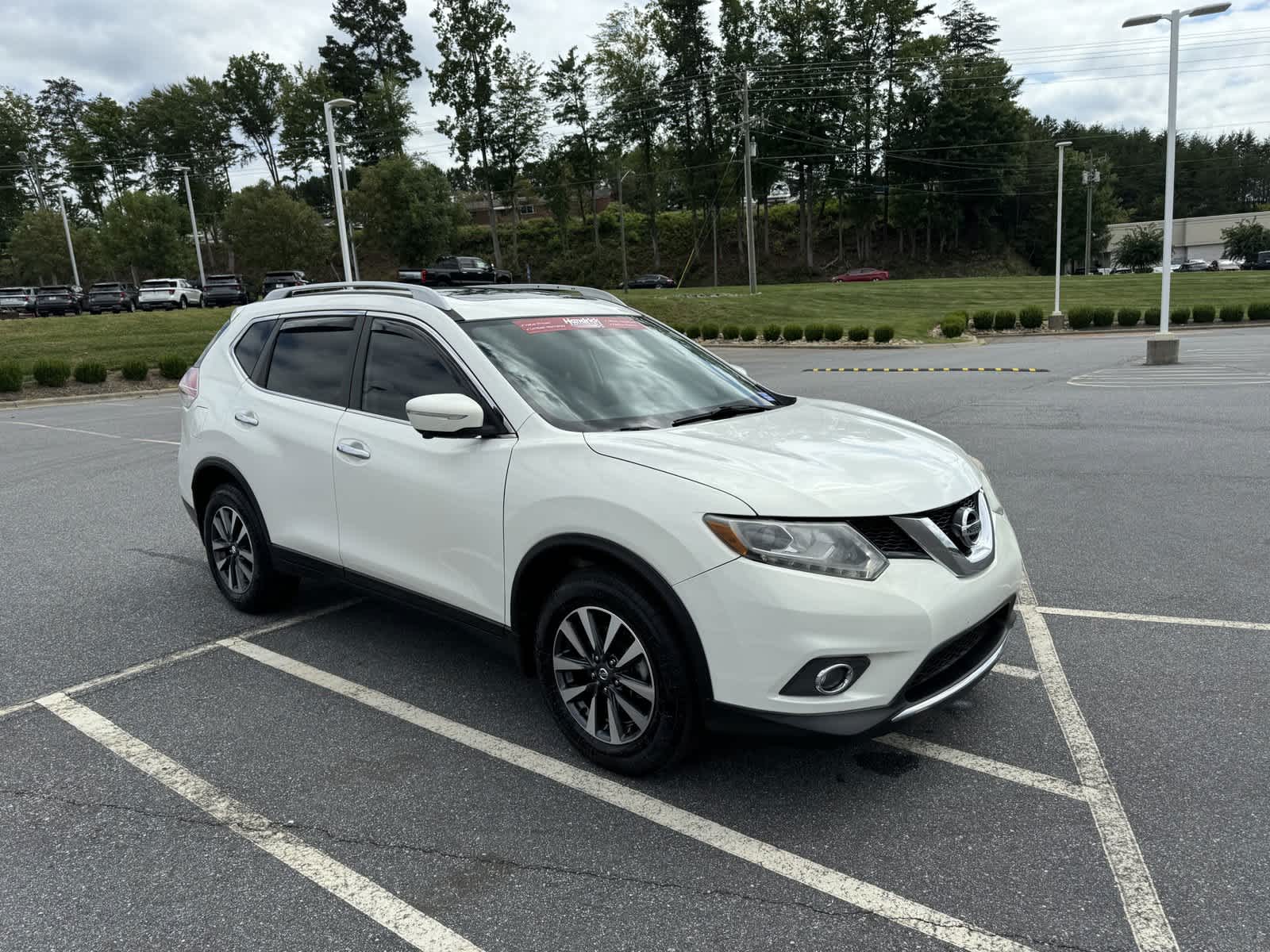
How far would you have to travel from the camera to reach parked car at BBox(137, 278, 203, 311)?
138 ft

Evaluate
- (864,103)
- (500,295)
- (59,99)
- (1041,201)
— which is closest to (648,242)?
(864,103)

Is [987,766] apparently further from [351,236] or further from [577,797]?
[351,236]

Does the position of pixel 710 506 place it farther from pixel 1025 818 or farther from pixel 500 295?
pixel 500 295

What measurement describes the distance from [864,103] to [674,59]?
640 inches

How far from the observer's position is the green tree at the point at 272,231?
55.6 meters

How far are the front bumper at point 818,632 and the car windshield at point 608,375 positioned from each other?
1.02 meters

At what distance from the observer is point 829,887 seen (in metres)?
2.64

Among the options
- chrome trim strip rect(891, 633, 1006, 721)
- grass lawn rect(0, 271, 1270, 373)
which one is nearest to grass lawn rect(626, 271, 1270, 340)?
grass lawn rect(0, 271, 1270, 373)

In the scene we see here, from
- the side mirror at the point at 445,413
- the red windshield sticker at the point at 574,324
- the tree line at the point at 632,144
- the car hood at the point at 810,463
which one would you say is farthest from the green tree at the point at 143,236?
the car hood at the point at 810,463

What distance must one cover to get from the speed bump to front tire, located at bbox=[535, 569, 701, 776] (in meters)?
17.1

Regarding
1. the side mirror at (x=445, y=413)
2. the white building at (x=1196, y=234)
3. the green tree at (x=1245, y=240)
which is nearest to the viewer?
the side mirror at (x=445, y=413)

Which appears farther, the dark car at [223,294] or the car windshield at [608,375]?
the dark car at [223,294]

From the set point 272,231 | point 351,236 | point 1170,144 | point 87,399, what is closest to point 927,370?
point 1170,144

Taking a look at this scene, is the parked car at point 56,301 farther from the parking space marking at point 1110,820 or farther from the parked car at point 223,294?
the parking space marking at point 1110,820
